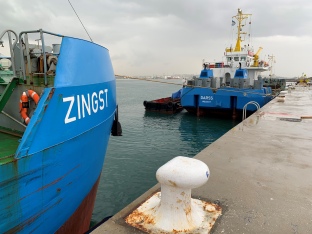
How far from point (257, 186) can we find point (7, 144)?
4200mm

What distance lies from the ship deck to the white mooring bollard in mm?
2065

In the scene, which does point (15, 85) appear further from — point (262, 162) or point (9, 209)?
point (262, 162)

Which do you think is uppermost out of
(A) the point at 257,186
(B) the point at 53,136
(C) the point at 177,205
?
(B) the point at 53,136

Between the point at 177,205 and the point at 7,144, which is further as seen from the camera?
the point at 7,144

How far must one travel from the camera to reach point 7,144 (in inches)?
159

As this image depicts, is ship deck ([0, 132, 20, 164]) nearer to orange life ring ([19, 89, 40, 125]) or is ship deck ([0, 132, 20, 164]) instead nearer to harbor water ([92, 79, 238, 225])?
orange life ring ([19, 89, 40, 125])

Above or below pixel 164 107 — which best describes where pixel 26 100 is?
above

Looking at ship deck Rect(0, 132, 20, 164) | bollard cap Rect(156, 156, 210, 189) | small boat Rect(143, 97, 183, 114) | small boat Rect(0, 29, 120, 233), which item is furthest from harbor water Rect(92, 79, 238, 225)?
bollard cap Rect(156, 156, 210, 189)

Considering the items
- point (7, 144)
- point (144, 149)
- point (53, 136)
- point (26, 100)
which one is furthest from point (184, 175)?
point (144, 149)

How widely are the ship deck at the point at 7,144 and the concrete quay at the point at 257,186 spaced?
1.89 metres

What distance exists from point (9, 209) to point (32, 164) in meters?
0.57

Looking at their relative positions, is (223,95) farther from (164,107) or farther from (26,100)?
(26,100)

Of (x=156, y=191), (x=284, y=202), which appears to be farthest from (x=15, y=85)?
(x=284, y=202)

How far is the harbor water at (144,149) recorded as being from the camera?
26.5 ft
